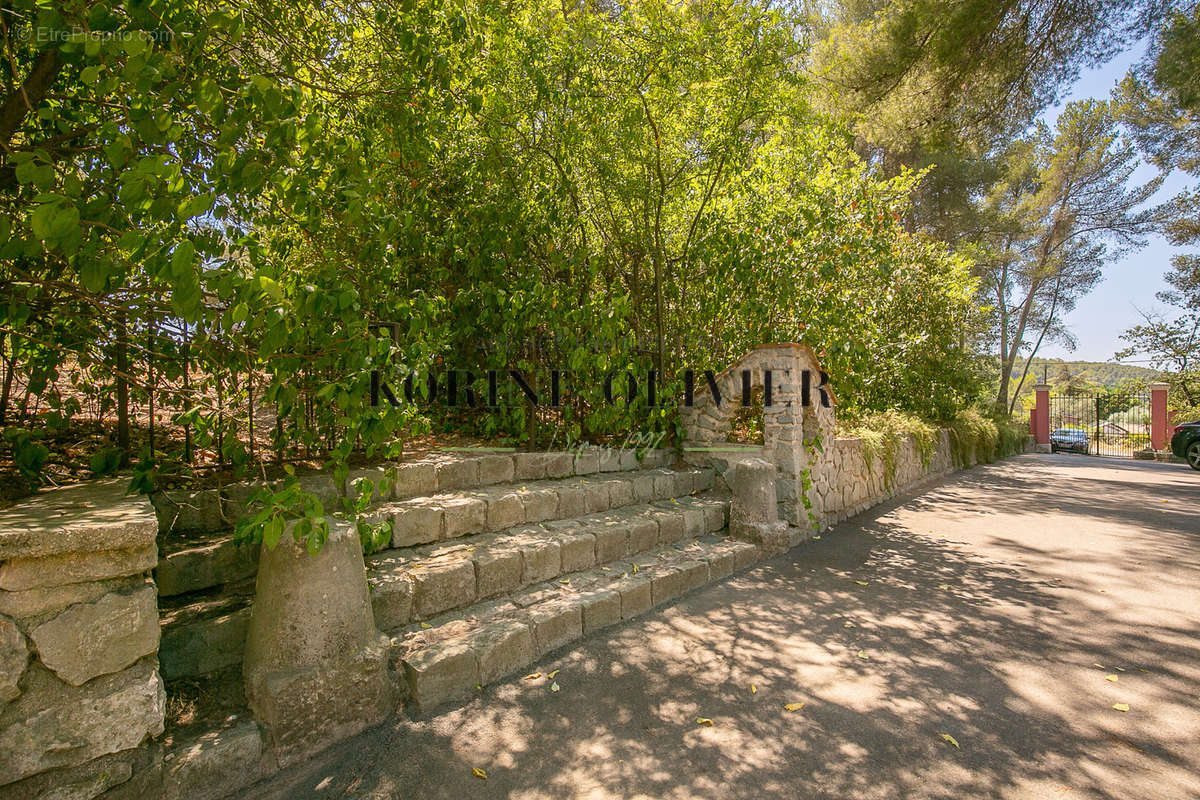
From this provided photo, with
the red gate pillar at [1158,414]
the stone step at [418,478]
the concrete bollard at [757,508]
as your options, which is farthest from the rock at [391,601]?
the red gate pillar at [1158,414]

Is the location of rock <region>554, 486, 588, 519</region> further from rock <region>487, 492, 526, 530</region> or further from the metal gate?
the metal gate

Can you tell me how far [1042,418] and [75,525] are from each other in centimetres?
2549

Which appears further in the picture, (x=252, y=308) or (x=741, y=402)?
(x=741, y=402)

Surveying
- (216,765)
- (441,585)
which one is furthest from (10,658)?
(441,585)

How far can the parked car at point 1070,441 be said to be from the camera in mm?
19438

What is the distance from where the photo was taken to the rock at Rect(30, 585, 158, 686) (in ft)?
5.71

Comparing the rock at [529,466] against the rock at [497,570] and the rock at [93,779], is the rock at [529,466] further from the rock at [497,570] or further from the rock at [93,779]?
the rock at [93,779]

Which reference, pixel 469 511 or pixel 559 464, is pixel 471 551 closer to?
pixel 469 511

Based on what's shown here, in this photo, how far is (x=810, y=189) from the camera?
6.24 m

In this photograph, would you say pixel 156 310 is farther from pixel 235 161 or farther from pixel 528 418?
pixel 528 418

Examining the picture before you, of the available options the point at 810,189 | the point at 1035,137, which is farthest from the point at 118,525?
the point at 1035,137

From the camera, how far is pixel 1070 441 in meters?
19.7

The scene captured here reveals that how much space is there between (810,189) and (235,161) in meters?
5.75

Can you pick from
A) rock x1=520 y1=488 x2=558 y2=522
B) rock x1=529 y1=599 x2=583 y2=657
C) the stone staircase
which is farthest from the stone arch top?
rock x1=529 y1=599 x2=583 y2=657
